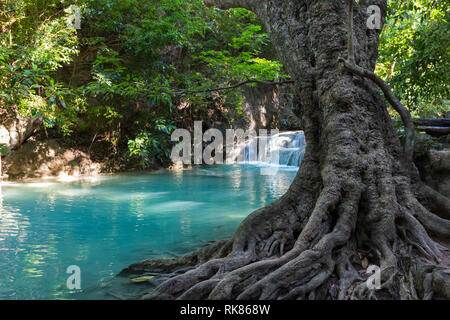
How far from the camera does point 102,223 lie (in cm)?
506

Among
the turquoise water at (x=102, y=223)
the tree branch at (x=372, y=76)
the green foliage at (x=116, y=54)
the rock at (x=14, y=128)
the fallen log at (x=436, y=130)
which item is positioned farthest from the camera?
the rock at (x=14, y=128)

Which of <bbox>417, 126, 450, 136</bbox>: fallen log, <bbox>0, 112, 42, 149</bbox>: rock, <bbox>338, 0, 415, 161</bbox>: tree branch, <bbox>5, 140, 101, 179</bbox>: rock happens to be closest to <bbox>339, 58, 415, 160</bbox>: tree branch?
<bbox>338, 0, 415, 161</bbox>: tree branch

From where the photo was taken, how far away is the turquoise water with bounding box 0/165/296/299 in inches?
123

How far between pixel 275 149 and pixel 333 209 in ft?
37.4

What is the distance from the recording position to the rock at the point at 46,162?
31.5 feet

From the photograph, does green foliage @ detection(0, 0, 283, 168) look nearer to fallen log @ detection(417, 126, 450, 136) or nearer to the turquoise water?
the turquoise water

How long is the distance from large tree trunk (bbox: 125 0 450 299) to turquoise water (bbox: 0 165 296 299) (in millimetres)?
1136

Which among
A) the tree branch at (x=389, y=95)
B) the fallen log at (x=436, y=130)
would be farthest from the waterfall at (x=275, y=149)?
the tree branch at (x=389, y=95)

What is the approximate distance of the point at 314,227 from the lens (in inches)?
102

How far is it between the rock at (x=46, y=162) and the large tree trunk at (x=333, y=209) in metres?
8.78

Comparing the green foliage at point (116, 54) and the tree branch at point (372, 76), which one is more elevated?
the green foliage at point (116, 54)

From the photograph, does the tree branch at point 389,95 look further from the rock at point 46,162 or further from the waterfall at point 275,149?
the rock at point 46,162
